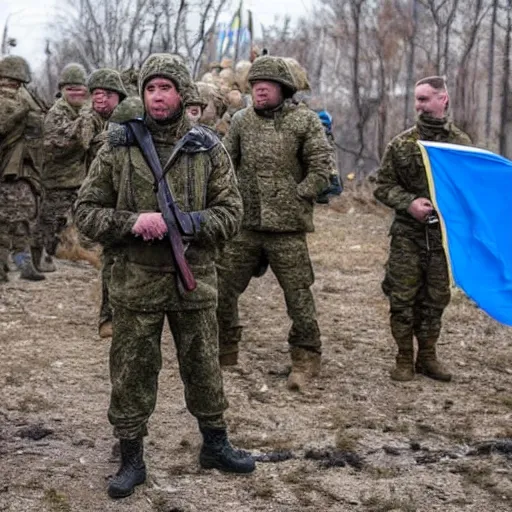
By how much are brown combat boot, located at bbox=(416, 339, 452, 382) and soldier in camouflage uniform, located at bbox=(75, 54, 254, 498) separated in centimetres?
243

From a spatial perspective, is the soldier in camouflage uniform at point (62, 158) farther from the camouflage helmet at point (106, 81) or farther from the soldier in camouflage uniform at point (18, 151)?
the camouflage helmet at point (106, 81)

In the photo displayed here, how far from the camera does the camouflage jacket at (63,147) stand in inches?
340

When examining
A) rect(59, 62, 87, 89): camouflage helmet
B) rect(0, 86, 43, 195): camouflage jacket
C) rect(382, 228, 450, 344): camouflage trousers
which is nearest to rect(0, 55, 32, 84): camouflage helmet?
Answer: rect(0, 86, 43, 195): camouflage jacket

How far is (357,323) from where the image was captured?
7.85 meters

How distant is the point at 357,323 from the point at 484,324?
1148 mm

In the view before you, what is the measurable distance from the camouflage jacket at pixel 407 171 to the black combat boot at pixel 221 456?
215cm

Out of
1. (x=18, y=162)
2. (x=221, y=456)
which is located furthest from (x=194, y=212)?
(x=18, y=162)

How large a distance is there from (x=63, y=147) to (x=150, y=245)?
5.18 m

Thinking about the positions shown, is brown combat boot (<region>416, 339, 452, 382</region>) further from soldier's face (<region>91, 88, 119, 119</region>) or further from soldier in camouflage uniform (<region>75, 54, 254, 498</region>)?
soldier's face (<region>91, 88, 119, 119</region>)

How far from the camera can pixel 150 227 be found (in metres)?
3.81

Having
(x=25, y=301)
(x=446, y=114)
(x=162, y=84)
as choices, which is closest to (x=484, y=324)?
(x=446, y=114)

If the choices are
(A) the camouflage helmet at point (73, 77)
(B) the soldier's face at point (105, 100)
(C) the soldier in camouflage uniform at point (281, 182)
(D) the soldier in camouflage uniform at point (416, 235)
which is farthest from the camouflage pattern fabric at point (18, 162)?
(D) the soldier in camouflage uniform at point (416, 235)

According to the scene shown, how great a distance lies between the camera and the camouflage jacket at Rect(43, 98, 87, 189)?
863 centimetres

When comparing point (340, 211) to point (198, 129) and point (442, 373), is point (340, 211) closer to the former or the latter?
point (442, 373)
